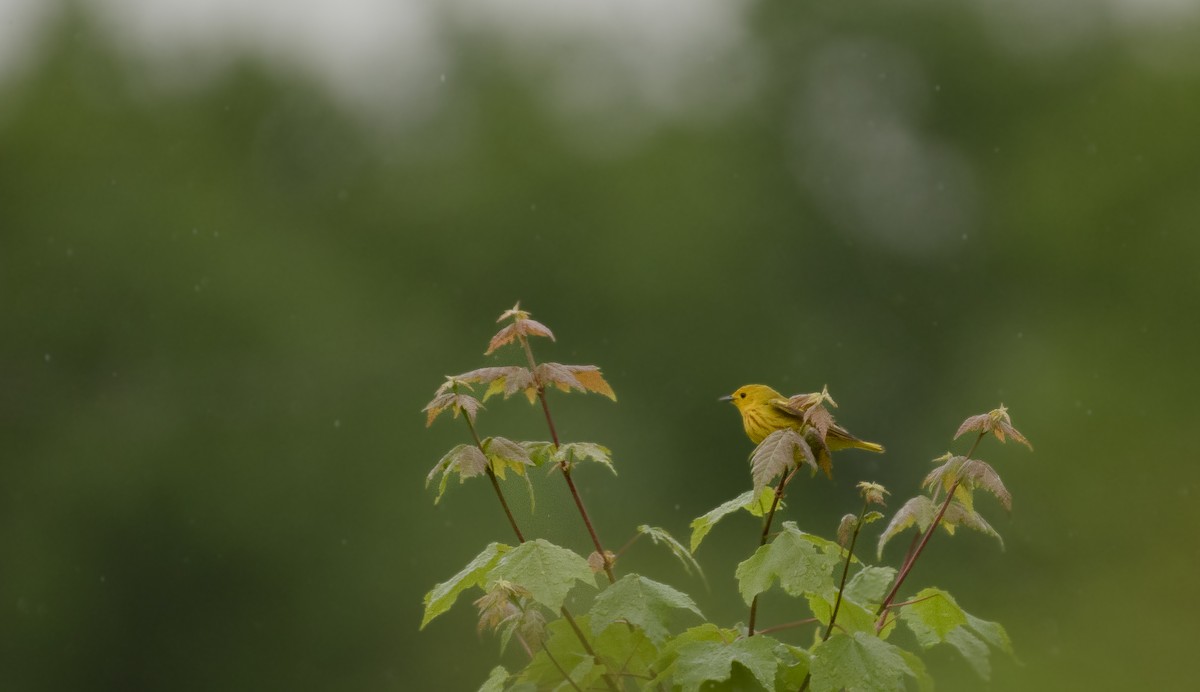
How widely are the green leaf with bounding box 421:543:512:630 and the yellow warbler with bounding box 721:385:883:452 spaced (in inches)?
16.1

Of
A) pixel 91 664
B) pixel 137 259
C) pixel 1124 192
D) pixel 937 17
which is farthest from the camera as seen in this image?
pixel 937 17

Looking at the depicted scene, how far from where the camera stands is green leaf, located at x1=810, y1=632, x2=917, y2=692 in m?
1.76

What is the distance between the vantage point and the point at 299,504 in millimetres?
18438

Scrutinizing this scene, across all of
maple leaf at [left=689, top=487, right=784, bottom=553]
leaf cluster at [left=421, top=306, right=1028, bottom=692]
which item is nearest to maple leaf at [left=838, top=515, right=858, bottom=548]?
leaf cluster at [left=421, top=306, right=1028, bottom=692]

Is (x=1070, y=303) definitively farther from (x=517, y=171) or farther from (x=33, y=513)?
(x=33, y=513)

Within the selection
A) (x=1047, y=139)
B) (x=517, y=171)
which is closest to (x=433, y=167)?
(x=517, y=171)

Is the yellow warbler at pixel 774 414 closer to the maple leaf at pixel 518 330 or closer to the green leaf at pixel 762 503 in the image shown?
the green leaf at pixel 762 503

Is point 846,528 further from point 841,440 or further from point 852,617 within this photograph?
point 841,440

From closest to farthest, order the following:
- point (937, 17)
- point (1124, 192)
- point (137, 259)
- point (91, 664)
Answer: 1. point (91, 664)
2. point (137, 259)
3. point (1124, 192)
4. point (937, 17)

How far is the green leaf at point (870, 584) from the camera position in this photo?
7.16 ft

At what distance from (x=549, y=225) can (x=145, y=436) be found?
6.52 m

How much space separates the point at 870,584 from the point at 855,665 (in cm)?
45

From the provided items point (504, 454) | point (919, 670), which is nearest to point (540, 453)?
point (504, 454)

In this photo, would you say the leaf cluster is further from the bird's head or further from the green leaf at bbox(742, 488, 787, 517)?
the bird's head
